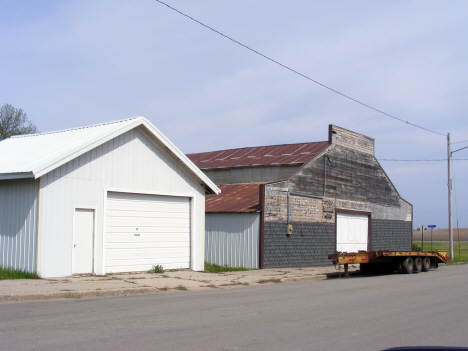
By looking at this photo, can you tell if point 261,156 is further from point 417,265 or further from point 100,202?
point 100,202

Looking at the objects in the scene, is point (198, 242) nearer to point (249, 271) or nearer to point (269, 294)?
point (249, 271)

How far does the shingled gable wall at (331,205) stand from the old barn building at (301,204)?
1.8 inches

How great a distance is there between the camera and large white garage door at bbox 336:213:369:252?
1106 inches

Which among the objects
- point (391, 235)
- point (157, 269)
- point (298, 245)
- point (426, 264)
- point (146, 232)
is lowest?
point (426, 264)

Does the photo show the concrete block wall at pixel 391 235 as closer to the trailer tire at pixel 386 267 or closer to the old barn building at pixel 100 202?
the trailer tire at pixel 386 267

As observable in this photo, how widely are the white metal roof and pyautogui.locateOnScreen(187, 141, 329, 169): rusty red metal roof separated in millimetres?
9269

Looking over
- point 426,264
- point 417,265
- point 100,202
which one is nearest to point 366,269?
point 417,265

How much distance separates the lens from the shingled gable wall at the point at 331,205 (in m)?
23.3

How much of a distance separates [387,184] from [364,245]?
4842mm

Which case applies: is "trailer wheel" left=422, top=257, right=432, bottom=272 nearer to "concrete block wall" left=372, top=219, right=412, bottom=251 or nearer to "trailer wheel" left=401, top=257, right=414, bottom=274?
"trailer wheel" left=401, top=257, right=414, bottom=274

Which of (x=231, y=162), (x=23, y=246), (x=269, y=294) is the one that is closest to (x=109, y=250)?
(x=23, y=246)

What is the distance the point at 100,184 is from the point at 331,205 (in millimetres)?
14011

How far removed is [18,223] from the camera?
15.8 meters

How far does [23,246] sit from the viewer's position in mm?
15641
